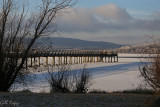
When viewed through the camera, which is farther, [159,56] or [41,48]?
[41,48]

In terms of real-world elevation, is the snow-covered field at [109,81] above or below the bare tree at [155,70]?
below

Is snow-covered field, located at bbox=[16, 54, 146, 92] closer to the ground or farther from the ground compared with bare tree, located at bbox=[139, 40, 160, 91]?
closer to the ground

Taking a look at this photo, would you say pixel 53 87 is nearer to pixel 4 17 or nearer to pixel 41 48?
pixel 41 48

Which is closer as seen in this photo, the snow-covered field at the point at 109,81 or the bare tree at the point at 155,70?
the bare tree at the point at 155,70

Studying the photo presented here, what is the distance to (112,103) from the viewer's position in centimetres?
848

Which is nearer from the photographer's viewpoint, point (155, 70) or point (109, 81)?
point (155, 70)

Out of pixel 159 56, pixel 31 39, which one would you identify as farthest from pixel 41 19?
pixel 159 56

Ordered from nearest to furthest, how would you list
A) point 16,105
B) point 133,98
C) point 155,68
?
point 16,105
point 133,98
point 155,68

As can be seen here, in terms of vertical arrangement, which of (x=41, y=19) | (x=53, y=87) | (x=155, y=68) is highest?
(x=41, y=19)

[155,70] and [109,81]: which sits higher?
[155,70]

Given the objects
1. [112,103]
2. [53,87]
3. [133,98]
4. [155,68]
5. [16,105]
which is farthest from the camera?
[53,87]

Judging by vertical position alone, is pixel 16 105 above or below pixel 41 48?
below

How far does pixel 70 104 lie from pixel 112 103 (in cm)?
127

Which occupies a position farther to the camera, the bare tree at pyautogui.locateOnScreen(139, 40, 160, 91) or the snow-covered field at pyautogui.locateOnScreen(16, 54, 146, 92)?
the snow-covered field at pyautogui.locateOnScreen(16, 54, 146, 92)
